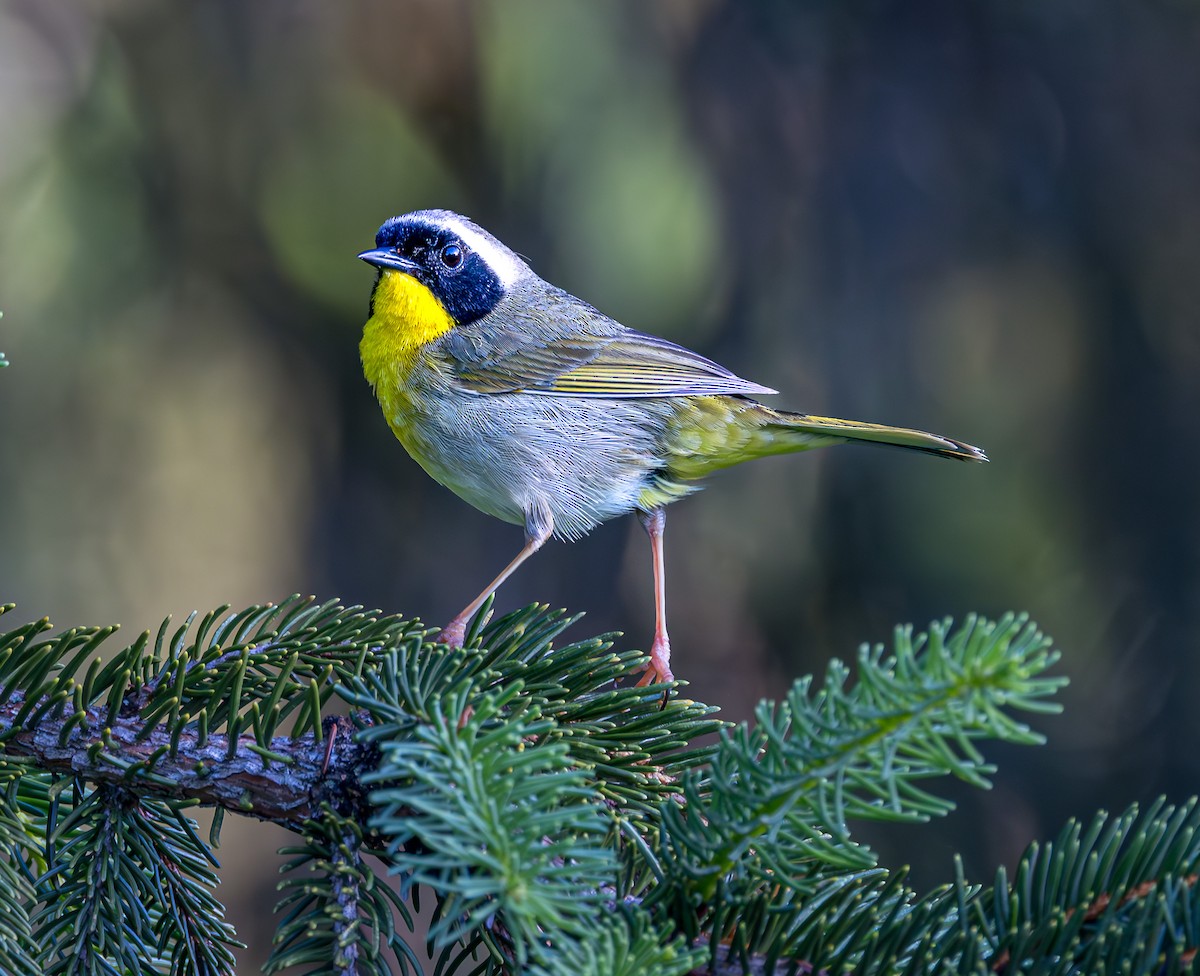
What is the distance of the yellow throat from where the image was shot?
12.2 ft

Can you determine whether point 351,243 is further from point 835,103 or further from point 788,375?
point 835,103

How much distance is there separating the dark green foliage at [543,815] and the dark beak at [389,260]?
76.3 inches

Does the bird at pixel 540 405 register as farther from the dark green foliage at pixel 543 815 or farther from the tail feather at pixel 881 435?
the dark green foliage at pixel 543 815

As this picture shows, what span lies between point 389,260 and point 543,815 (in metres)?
2.85

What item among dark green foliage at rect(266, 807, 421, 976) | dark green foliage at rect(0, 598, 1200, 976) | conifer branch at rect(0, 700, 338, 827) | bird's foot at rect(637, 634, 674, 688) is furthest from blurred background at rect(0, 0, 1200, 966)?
dark green foliage at rect(266, 807, 421, 976)

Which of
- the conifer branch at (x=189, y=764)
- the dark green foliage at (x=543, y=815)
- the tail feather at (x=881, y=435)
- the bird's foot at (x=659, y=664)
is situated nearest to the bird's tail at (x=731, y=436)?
the tail feather at (x=881, y=435)

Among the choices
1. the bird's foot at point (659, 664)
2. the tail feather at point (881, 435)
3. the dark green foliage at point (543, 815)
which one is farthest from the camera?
the bird's foot at point (659, 664)

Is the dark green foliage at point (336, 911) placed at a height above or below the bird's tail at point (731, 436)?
below

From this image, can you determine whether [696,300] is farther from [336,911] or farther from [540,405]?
[336,911]

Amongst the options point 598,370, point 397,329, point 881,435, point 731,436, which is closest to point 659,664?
point 731,436

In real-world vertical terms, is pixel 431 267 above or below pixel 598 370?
above

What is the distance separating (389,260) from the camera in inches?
149

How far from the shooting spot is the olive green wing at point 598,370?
374cm

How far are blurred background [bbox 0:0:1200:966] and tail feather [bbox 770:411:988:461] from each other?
1.19 meters
